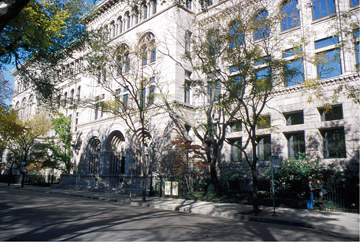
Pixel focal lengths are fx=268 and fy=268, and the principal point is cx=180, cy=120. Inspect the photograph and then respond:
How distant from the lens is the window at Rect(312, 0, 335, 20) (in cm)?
1992

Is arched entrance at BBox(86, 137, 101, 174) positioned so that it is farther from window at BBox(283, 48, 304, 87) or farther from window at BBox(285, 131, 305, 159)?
window at BBox(283, 48, 304, 87)

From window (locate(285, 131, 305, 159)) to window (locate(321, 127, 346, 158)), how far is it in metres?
1.47

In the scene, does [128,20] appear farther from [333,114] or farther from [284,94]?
[333,114]

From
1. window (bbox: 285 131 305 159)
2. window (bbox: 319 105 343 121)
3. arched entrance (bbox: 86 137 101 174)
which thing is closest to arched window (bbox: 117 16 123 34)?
arched entrance (bbox: 86 137 101 174)

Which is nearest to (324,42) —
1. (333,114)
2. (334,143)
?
(333,114)

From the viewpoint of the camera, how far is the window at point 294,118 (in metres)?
20.4

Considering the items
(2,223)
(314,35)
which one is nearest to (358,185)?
(314,35)

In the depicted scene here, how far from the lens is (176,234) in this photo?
314 inches

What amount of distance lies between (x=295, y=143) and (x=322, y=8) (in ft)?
34.5

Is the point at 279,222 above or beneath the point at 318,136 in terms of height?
beneath

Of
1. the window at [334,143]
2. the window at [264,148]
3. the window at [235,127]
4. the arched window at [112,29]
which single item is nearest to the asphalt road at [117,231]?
the window at [334,143]

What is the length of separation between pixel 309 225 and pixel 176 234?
6.20 m

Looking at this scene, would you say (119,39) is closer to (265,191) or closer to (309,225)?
(265,191)

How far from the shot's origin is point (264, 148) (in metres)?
22.1
